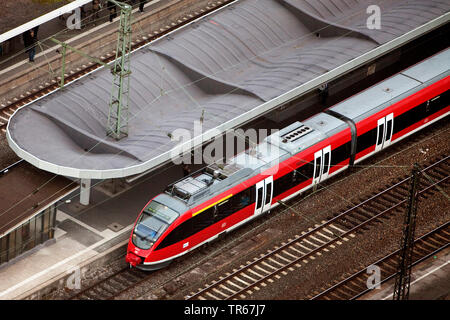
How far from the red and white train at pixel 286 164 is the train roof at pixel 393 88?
45 mm

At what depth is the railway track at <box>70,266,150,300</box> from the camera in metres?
45.8

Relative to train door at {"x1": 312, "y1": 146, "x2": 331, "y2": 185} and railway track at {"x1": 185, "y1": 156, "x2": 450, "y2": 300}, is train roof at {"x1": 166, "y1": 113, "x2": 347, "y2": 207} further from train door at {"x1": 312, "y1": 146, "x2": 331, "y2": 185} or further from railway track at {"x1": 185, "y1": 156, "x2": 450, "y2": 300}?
railway track at {"x1": 185, "y1": 156, "x2": 450, "y2": 300}

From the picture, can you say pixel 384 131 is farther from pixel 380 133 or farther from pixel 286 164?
pixel 286 164

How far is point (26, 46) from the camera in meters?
61.3

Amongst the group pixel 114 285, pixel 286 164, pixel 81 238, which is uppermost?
pixel 286 164

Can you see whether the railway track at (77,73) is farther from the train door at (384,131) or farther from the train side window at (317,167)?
the train door at (384,131)

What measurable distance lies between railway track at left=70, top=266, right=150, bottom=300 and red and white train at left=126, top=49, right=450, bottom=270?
56cm

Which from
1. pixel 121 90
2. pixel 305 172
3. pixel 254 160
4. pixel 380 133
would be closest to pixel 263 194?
pixel 254 160

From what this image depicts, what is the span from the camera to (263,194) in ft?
161

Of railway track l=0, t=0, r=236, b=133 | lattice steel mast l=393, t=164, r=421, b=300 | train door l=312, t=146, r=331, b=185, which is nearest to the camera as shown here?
lattice steel mast l=393, t=164, r=421, b=300

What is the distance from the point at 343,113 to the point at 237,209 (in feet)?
25.2

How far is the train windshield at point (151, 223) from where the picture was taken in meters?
45.8

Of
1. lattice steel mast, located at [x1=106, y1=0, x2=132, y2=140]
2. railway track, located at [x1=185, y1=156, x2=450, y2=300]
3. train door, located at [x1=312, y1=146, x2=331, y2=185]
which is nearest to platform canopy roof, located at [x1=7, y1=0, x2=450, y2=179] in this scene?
lattice steel mast, located at [x1=106, y1=0, x2=132, y2=140]

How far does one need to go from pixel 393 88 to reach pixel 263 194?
9.57m
